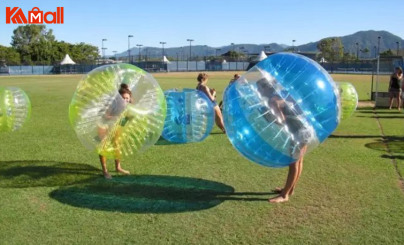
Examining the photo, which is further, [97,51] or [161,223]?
[97,51]

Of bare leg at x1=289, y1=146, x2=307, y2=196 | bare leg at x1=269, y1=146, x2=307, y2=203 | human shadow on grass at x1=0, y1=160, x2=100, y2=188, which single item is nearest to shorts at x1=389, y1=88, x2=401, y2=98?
bare leg at x1=289, y1=146, x2=307, y2=196

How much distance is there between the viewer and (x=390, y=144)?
8148mm

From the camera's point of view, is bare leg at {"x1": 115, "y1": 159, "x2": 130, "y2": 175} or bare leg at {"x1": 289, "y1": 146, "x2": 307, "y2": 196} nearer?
bare leg at {"x1": 289, "y1": 146, "x2": 307, "y2": 196}

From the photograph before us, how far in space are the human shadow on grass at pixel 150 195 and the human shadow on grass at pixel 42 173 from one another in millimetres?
385

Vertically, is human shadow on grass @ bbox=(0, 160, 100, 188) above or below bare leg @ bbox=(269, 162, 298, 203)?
below

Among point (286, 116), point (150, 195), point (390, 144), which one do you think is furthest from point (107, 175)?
point (390, 144)

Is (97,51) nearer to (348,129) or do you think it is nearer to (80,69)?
(80,69)

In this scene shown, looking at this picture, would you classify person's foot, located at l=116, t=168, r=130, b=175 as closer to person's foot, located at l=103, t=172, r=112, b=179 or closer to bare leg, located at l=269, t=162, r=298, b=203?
person's foot, located at l=103, t=172, r=112, b=179

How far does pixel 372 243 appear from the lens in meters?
3.84

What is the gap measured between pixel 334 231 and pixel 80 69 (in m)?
65.4

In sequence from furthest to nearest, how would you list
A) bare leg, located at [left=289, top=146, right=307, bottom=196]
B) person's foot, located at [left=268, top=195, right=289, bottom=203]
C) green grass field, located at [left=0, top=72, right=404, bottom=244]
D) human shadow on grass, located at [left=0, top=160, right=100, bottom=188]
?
human shadow on grass, located at [left=0, top=160, right=100, bottom=188] → person's foot, located at [left=268, top=195, right=289, bottom=203] → bare leg, located at [left=289, top=146, right=307, bottom=196] → green grass field, located at [left=0, top=72, right=404, bottom=244]

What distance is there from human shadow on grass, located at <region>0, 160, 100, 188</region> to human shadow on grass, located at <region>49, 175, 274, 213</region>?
385 mm

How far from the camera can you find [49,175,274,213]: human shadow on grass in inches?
190

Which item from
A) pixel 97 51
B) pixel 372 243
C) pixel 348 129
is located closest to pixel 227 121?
pixel 372 243
